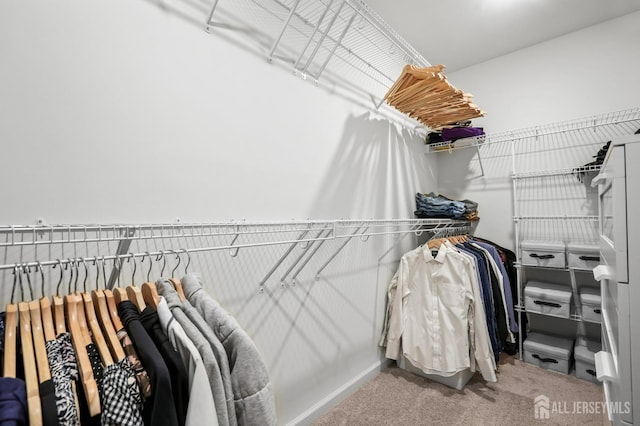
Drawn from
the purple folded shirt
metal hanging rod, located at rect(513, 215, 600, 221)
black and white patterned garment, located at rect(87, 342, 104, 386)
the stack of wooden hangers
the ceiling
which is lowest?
black and white patterned garment, located at rect(87, 342, 104, 386)

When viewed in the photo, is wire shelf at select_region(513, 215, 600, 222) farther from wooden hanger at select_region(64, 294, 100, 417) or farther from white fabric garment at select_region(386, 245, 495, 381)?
wooden hanger at select_region(64, 294, 100, 417)

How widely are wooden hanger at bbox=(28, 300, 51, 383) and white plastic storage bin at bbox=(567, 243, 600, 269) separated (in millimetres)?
2994

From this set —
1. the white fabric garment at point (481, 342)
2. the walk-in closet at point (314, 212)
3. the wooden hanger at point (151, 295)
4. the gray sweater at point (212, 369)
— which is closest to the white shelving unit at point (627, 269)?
the walk-in closet at point (314, 212)

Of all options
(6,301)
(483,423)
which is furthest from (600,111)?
(6,301)

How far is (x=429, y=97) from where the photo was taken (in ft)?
6.94

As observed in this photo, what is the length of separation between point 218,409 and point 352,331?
1.48 metres

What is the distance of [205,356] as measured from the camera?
669 millimetres

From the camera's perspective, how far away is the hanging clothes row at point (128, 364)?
55 cm

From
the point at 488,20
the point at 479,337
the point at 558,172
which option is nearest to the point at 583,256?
the point at 558,172

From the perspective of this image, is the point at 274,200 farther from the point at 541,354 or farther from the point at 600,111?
the point at 600,111

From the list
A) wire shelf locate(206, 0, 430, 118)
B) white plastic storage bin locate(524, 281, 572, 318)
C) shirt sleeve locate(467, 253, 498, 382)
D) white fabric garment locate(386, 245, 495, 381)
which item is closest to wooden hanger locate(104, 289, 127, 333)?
wire shelf locate(206, 0, 430, 118)

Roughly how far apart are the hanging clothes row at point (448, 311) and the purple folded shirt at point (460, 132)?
1052 mm

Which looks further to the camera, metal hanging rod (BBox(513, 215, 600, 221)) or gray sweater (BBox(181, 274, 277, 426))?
metal hanging rod (BBox(513, 215, 600, 221))

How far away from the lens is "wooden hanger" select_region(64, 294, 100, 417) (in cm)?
56
